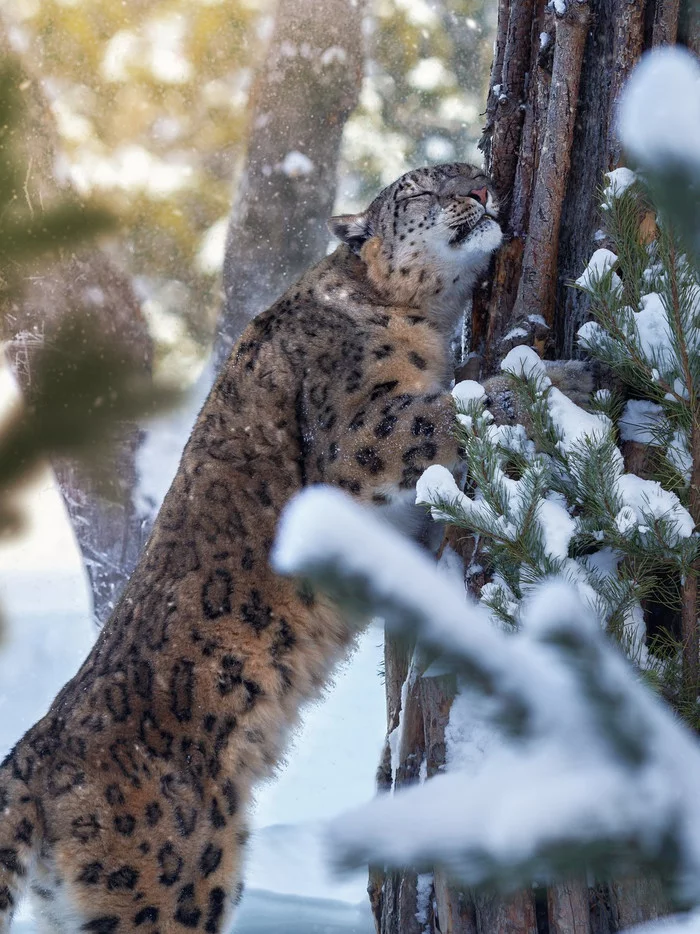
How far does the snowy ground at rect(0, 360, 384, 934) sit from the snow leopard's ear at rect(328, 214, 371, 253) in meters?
2.99

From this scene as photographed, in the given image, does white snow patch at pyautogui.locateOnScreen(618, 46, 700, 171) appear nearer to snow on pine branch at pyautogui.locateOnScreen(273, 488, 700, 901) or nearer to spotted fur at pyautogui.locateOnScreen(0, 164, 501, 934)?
snow on pine branch at pyautogui.locateOnScreen(273, 488, 700, 901)

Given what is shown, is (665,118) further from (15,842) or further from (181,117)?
(181,117)

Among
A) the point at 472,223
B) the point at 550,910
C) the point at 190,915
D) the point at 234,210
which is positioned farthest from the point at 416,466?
the point at 234,210

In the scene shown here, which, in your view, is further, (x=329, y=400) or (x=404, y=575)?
(x=329, y=400)

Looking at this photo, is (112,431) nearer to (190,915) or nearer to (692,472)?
(190,915)

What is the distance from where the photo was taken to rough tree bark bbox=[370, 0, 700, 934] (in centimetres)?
230

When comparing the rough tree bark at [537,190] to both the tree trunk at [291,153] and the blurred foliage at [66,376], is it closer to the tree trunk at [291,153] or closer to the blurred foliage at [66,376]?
the blurred foliage at [66,376]

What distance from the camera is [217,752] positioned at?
8.81ft

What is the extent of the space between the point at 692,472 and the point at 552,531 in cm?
27

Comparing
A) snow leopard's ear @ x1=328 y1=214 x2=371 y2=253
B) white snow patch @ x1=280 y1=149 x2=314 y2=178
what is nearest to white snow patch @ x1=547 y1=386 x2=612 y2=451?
snow leopard's ear @ x1=328 y1=214 x2=371 y2=253

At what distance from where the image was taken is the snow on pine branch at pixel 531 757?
69cm

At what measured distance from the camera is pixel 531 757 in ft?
2.44

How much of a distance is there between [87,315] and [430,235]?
617cm

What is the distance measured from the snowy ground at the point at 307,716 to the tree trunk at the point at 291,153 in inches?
82.4
